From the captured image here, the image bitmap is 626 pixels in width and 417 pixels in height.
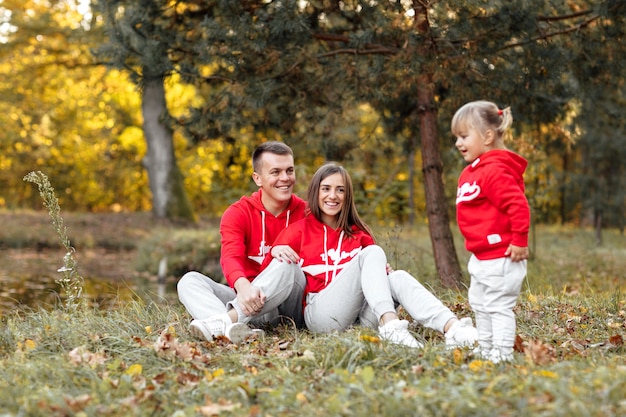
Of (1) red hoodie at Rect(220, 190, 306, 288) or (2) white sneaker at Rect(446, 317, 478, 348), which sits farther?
(1) red hoodie at Rect(220, 190, 306, 288)

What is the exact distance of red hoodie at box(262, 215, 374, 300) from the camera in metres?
4.33

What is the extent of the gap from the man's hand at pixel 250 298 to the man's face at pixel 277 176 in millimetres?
653

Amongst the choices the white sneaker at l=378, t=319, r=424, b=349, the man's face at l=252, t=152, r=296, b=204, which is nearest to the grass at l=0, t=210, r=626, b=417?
the white sneaker at l=378, t=319, r=424, b=349

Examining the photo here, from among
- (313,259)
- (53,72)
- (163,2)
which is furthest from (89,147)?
(313,259)

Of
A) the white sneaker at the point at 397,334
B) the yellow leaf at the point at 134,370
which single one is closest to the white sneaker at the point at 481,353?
the white sneaker at the point at 397,334

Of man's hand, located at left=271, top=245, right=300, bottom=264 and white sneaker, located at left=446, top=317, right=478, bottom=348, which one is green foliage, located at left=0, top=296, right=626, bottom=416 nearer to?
white sneaker, located at left=446, top=317, right=478, bottom=348

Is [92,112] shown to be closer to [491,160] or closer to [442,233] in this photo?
[442,233]

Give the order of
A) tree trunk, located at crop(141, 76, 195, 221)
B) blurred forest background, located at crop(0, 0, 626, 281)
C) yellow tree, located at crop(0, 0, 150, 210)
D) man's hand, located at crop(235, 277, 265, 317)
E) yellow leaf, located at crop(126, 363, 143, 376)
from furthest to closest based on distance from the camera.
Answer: yellow tree, located at crop(0, 0, 150, 210) → tree trunk, located at crop(141, 76, 195, 221) → blurred forest background, located at crop(0, 0, 626, 281) → man's hand, located at crop(235, 277, 265, 317) → yellow leaf, located at crop(126, 363, 143, 376)

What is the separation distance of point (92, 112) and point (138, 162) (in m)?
2.74

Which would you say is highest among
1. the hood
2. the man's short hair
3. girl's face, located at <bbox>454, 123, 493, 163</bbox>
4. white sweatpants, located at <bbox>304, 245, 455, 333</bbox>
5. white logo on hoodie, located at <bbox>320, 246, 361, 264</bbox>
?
the man's short hair

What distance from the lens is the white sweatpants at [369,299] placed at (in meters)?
3.95

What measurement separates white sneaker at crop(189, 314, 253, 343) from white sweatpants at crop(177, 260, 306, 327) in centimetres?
10

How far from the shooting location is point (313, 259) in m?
4.35

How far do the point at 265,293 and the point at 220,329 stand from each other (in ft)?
1.04
